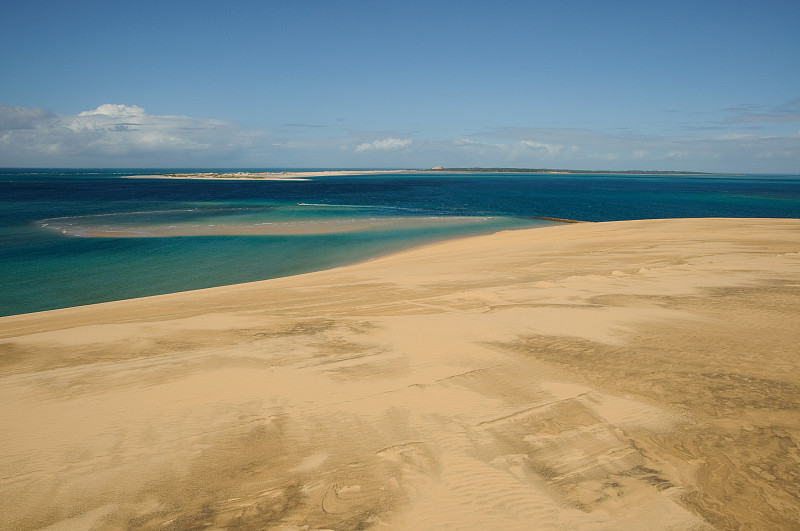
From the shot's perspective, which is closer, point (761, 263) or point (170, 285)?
point (761, 263)

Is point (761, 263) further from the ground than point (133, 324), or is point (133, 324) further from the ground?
point (761, 263)

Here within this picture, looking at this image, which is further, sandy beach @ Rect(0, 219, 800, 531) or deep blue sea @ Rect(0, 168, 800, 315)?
deep blue sea @ Rect(0, 168, 800, 315)

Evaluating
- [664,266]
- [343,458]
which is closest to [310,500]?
[343,458]

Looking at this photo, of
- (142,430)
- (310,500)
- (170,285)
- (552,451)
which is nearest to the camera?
(310,500)

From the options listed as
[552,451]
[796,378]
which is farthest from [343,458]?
[796,378]

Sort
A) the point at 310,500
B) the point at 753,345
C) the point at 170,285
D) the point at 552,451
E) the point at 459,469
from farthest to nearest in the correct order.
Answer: the point at 170,285, the point at 753,345, the point at 552,451, the point at 459,469, the point at 310,500

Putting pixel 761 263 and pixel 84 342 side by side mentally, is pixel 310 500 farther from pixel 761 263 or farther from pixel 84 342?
pixel 761 263

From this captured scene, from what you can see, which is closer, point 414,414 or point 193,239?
point 414,414

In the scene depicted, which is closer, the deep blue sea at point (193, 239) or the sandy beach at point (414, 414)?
the sandy beach at point (414, 414)
